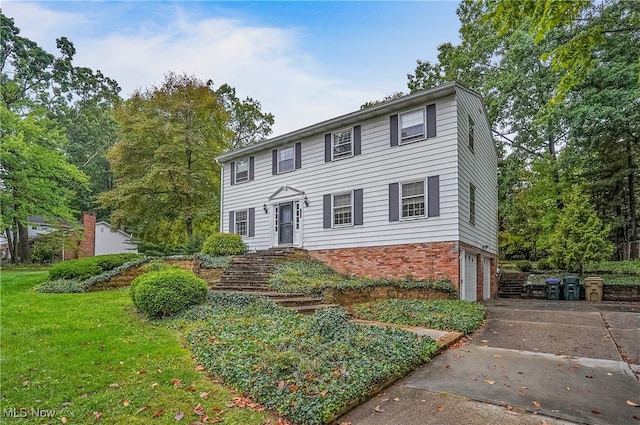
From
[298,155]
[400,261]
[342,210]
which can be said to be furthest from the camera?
[298,155]

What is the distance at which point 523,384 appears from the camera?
4328 mm

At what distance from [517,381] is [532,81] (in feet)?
54.3

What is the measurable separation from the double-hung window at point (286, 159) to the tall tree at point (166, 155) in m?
6.13

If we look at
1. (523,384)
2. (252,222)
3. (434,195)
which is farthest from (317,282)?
(523,384)

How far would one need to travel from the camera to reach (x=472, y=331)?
718 cm

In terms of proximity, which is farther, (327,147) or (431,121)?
(327,147)

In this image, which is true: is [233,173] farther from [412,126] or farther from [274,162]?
[412,126]

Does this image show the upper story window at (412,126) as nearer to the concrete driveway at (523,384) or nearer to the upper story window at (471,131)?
the upper story window at (471,131)

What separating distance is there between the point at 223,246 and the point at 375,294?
272 inches

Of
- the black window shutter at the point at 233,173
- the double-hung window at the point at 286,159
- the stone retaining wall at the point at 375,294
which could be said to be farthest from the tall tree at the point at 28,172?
the stone retaining wall at the point at 375,294

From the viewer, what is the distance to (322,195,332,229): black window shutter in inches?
539

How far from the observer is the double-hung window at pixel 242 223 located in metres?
16.4

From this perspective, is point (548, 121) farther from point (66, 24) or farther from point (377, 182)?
point (66, 24)

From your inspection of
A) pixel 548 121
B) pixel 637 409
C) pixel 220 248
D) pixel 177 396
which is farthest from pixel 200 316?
pixel 548 121
